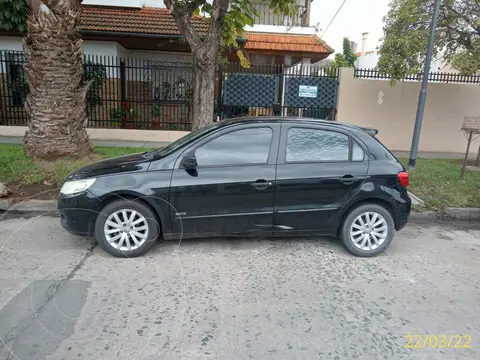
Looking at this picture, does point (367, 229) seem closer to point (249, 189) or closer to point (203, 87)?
point (249, 189)

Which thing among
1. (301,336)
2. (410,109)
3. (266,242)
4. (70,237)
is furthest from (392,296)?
(410,109)

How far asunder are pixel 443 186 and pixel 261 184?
4.76 metres

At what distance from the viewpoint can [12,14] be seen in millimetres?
11594

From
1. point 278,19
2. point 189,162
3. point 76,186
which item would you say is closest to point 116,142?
point 76,186

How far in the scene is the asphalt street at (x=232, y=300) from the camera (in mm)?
2889

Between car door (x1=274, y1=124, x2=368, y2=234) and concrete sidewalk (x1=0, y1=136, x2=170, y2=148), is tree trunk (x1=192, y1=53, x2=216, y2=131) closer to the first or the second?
car door (x1=274, y1=124, x2=368, y2=234)

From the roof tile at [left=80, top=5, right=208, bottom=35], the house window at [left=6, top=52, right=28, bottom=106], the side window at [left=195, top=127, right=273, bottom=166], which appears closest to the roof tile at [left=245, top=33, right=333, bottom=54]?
the roof tile at [left=80, top=5, right=208, bottom=35]

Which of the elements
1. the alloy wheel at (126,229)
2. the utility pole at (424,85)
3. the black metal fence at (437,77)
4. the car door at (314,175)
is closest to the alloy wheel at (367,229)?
the car door at (314,175)

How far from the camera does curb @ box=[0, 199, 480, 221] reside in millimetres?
5969

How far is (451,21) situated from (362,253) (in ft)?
25.3

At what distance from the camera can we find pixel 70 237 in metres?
4.95

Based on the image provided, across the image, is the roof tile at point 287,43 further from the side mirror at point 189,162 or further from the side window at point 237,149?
the side mirror at point 189,162

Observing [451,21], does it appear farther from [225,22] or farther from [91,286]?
[91,286]

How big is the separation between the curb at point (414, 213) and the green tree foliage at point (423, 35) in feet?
13.7
